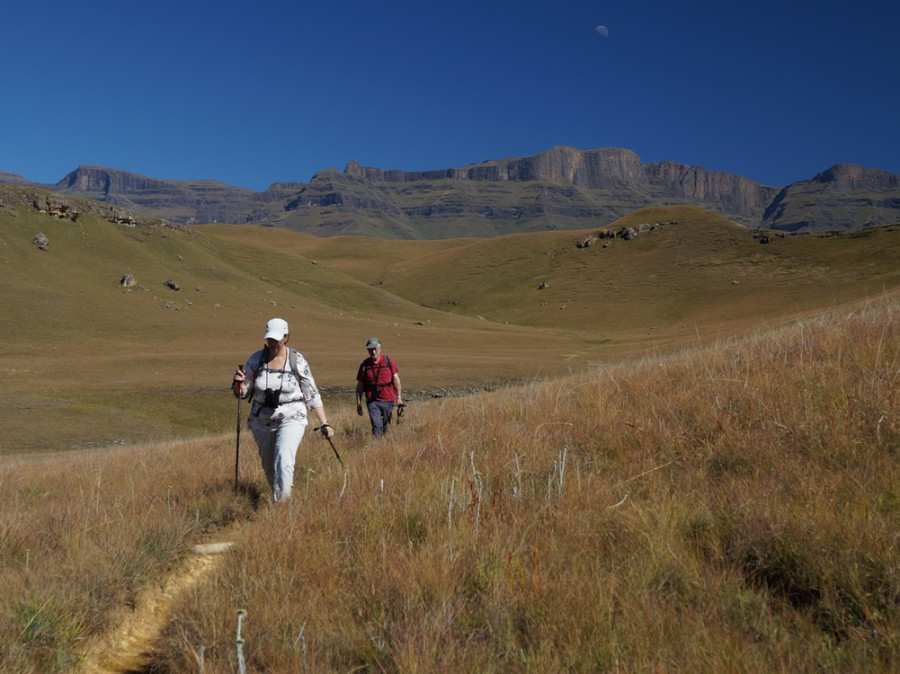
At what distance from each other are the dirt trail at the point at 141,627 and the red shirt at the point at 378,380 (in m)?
5.81

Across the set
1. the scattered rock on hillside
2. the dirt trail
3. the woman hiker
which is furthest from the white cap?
the scattered rock on hillside

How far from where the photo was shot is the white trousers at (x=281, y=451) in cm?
559

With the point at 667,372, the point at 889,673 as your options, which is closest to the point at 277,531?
the point at 889,673

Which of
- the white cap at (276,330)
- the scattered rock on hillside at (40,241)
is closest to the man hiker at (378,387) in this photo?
the white cap at (276,330)

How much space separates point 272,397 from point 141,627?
2.62 metres

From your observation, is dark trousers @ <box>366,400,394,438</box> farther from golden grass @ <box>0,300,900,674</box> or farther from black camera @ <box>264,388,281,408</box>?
golden grass @ <box>0,300,900,674</box>

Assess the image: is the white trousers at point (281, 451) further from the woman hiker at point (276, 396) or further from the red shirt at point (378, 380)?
the red shirt at point (378, 380)

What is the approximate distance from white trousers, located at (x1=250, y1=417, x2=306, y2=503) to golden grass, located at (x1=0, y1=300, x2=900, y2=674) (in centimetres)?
36

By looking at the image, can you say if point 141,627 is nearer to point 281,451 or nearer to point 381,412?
point 281,451

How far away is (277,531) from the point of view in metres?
3.91

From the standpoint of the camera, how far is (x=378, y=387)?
10133mm

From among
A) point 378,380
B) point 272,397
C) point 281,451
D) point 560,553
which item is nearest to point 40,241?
point 378,380

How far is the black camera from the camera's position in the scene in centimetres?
593

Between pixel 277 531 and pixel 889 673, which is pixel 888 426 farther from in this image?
pixel 277 531
